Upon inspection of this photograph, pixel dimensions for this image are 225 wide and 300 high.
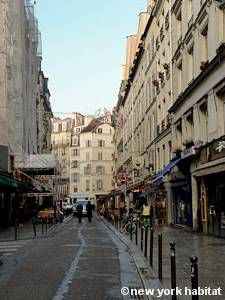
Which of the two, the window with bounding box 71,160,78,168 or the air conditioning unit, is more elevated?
the window with bounding box 71,160,78,168

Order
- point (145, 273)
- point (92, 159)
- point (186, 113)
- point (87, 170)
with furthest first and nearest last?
point (87, 170) < point (92, 159) < point (186, 113) < point (145, 273)

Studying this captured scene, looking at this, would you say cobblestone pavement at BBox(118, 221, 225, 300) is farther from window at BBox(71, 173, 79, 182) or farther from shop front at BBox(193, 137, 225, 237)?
window at BBox(71, 173, 79, 182)

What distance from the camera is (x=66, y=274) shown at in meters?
12.2

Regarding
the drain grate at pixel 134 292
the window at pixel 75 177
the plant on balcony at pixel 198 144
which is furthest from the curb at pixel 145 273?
the window at pixel 75 177

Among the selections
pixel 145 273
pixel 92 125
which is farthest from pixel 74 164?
pixel 145 273

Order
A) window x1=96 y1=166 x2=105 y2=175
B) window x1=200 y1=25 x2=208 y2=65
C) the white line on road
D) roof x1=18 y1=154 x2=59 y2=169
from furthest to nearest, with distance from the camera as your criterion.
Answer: window x1=96 y1=166 x2=105 y2=175
roof x1=18 y1=154 x2=59 y2=169
window x1=200 y1=25 x2=208 y2=65
the white line on road

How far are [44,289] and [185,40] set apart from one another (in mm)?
21241

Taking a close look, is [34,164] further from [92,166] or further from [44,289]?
[92,166]

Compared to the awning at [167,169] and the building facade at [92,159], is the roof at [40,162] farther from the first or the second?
the building facade at [92,159]

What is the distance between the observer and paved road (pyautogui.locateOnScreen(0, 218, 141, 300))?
9.81 metres

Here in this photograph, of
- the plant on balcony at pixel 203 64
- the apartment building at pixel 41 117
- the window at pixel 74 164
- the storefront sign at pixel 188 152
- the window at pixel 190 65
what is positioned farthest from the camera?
the window at pixel 74 164

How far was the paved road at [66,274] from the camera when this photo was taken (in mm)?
9812

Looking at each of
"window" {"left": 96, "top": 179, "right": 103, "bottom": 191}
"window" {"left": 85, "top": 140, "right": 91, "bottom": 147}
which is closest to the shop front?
"window" {"left": 96, "top": 179, "right": 103, "bottom": 191}

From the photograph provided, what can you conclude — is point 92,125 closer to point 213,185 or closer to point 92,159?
point 92,159
